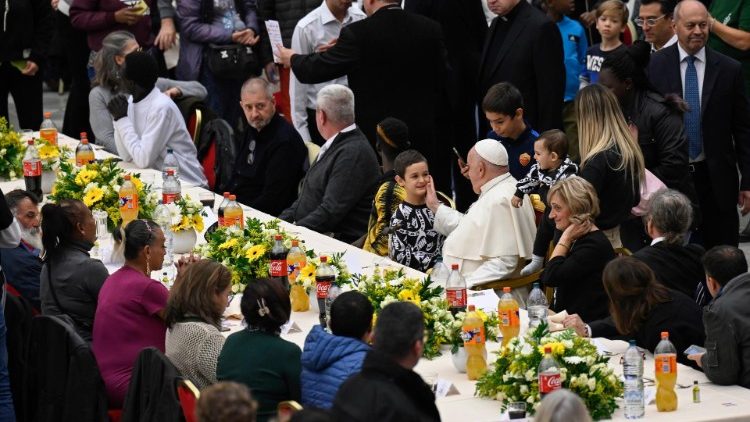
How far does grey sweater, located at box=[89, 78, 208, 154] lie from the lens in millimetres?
11055

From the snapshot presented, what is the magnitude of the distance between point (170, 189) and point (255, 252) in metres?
1.82

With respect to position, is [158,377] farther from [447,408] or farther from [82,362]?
[447,408]

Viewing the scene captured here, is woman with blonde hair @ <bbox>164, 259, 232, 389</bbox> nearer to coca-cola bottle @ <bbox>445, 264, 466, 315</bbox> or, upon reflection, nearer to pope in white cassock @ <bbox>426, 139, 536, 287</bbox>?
coca-cola bottle @ <bbox>445, 264, 466, 315</bbox>

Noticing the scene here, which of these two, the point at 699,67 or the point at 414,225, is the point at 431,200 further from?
the point at 699,67

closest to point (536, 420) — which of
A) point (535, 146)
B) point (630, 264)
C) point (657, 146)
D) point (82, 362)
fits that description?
point (630, 264)

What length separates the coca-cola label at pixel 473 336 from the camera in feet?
19.9

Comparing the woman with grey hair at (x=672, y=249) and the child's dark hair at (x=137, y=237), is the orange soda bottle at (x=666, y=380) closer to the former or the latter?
the woman with grey hair at (x=672, y=249)

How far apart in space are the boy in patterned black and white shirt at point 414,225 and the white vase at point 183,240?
1107mm

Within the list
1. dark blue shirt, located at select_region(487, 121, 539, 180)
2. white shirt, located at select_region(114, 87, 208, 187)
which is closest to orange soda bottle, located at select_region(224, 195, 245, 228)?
dark blue shirt, located at select_region(487, 121, 539, 180)

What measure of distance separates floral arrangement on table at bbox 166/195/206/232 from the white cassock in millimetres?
1413

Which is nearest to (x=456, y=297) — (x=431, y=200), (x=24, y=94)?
(x=431, y=200)

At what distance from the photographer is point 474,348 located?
6.07 m


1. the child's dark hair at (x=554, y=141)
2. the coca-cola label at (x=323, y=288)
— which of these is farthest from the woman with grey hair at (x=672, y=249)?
the coca-cola label at (x=323, y=288)

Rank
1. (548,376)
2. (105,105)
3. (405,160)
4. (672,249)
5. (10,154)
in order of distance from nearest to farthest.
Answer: (548,376) → (672,249) → (405,160) → (10,154) → (105,105)
